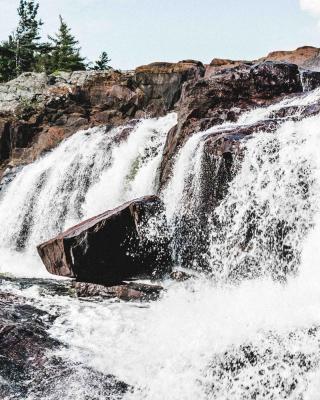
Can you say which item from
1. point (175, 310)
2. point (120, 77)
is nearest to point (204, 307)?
point (175, 310)

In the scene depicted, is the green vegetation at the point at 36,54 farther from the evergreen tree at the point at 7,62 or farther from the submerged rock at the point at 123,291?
the submerged rock at the point at 123,291

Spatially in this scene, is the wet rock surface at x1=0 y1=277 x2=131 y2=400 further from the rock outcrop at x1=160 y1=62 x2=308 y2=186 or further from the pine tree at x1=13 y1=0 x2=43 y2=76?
the pine tree at x1=13 y1=0 x2=43 y2=76

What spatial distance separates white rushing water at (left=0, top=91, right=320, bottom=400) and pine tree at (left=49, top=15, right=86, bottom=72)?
1416 inches

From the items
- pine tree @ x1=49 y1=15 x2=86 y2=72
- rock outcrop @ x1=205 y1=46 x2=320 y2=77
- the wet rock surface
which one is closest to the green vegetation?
pine tree @ x1=49 y1=15 x2=86 y2=72

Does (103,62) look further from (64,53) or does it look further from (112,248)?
(112,248)

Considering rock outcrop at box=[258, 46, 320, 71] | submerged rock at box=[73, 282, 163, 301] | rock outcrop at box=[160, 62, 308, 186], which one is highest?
rock outcrop at box=[258, 46, 320, 71]

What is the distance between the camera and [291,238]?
1126cm

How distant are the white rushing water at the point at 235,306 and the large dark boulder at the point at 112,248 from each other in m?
1.01

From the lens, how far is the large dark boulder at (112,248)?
12641 millimetres

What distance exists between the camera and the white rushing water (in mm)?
7098

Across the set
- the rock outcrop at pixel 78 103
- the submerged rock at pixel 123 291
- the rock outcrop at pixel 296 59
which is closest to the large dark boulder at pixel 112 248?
the submerged rock at pixel 123 291

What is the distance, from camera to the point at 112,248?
12953 millimetres

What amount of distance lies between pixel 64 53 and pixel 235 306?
49.2m

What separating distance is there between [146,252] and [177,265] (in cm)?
105
